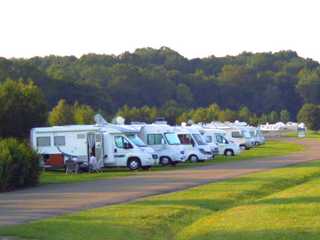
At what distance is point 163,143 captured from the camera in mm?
46469

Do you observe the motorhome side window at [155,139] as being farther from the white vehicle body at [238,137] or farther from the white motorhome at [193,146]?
the white vehicle body at [238,137]

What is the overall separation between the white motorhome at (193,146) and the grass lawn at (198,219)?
23.2 m

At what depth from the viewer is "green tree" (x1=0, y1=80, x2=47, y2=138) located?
163 ft

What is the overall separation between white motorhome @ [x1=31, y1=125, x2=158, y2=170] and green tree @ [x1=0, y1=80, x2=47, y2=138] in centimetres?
830

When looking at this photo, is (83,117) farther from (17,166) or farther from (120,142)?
(17,166)

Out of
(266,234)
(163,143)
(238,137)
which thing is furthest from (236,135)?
(266,234)

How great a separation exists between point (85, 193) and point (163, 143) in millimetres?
20338

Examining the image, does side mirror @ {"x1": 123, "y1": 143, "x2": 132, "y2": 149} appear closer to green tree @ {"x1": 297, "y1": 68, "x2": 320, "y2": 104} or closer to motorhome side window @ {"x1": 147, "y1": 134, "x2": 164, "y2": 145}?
motorhome side window @ {"x1": 147, "y1": 134, "x2": 164, "y2": 145}

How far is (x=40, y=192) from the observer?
27.6 meters

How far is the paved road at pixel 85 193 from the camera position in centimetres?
2067

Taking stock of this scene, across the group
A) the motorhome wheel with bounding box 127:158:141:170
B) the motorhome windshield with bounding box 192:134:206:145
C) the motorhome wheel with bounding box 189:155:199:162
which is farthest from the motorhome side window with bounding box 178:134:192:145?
the motorhome wheel with bounding box 127:158:141:170

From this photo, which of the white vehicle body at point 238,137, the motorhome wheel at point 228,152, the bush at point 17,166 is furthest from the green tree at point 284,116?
the bush at point 17,166

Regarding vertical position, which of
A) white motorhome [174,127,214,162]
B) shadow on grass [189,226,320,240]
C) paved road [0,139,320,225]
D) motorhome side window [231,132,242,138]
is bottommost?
shadow on grass [189,226,320,240]

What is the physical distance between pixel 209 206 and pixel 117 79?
124932mm
